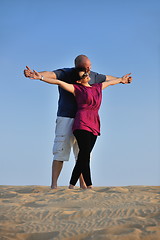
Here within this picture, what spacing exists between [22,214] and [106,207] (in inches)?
36.4

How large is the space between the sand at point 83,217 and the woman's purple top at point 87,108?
1.48 m

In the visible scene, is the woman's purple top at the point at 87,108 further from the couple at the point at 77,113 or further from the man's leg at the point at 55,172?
the man's leg at the point at 55,172

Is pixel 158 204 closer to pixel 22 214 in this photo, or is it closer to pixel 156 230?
pixel 156 230

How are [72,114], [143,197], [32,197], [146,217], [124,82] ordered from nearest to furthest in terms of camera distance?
1. [146,217]
2. [143,197]
3. [32,197]
4. [72,114]
5. [124,82]

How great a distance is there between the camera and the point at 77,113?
217 inches

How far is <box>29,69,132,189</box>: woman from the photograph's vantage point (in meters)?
5.36

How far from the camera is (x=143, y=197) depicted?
3928mm

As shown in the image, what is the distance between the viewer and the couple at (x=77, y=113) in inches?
211

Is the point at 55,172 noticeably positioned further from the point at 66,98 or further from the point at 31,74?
the point at 31,74

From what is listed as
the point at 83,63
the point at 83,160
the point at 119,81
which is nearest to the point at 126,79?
the point at 119,81

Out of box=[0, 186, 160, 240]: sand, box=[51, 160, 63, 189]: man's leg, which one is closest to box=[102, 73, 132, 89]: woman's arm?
box=[51, 160, 63, 189]: man's leg

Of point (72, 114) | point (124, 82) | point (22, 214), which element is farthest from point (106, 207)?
point (124, 82)

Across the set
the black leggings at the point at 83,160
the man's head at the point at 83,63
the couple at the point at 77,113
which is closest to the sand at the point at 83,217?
the black leggings at the point at 83,160

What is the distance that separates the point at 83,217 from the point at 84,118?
2429 millimetres
